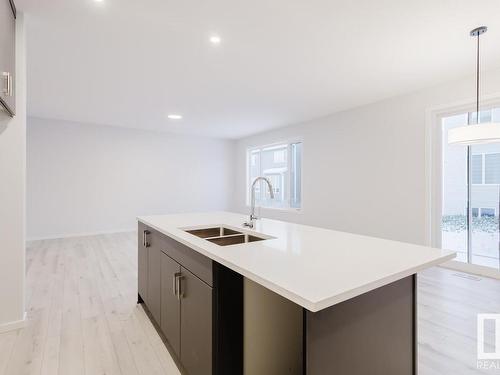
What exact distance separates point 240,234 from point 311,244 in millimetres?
657

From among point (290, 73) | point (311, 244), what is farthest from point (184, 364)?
point (290, 73)

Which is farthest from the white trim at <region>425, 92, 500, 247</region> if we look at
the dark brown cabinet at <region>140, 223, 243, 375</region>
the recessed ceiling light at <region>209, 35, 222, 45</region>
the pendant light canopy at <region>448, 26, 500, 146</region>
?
the dark brown cabinet at <region>140, 223, 243, 375</region>

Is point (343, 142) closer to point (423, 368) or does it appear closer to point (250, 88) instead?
point (250, 88)

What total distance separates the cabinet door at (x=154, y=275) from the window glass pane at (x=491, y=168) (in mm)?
3904

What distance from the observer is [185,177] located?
7.26 m

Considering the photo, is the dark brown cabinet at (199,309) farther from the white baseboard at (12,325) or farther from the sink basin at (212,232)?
the white baseboard at (12,325)

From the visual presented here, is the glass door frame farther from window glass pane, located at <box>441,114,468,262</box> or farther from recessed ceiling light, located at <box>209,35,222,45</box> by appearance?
recessed ceiling light, located at <box>209,35,222,45</box>

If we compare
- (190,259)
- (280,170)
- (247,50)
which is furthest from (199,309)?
(280,170)

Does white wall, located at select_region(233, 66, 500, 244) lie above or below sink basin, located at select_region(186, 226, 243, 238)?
above

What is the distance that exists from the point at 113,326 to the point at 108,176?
187 inches

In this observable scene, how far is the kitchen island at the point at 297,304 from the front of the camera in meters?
0.94

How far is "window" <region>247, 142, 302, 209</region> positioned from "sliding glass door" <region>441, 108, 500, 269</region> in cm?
279

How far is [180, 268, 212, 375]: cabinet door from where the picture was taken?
1262 millimetres

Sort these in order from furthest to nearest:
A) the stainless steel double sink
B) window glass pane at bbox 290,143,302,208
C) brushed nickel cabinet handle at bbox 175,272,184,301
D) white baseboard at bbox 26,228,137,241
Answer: window glass pane at bbox 290,143,302,208
white baseboard at bbox 26,228,137,241
the stainless steel double sink
brushed nickel cabinet handle at bbox 175,272,184,301
